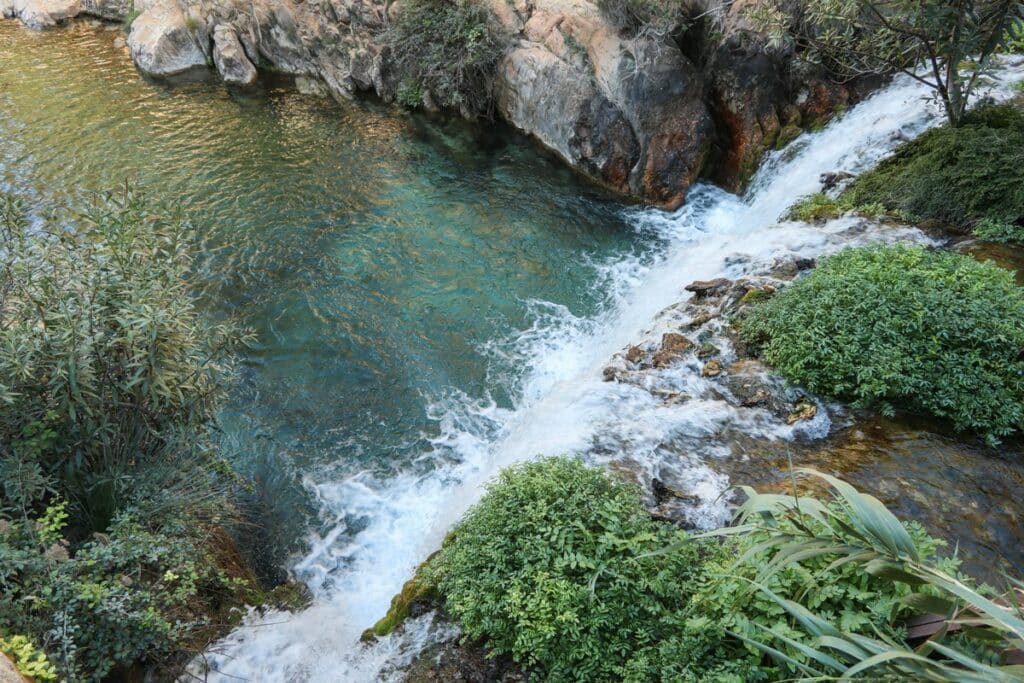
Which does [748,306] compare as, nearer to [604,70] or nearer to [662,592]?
[662,592]

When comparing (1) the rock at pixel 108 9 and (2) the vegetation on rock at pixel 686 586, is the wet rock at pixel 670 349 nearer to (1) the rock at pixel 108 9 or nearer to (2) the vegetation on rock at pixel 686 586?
(2) the vegetation on rock at pixel 686 586

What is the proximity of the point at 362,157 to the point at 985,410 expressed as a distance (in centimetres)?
1376

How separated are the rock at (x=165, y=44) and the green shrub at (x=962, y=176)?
1997 cm

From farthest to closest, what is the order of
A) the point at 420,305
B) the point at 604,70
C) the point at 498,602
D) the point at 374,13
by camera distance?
1. the point at 374,13
2. the point at 604,70
3. the point at 420,305
4. the point at 498,602

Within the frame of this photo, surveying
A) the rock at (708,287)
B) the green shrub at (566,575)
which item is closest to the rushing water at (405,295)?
the rock at (708,287)

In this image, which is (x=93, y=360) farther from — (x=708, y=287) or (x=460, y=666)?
(x=708, y=287)

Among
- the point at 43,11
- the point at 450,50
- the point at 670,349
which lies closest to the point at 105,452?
the point at 670,349

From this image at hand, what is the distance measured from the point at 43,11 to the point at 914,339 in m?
31.2

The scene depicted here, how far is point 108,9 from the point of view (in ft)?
80.4

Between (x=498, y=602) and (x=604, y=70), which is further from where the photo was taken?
(x=604, y=70)

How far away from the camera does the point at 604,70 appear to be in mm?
13820

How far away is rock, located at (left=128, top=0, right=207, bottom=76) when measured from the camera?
1959 cm

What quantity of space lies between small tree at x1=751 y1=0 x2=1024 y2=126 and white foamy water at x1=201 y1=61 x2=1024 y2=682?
3.57 ft

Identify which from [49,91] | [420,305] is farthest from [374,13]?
[420,305]
